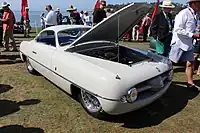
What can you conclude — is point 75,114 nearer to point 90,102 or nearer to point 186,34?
point 90,102

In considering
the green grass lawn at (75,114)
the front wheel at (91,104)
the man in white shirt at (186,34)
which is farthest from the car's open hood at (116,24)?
the green grass lawn at (75,114)

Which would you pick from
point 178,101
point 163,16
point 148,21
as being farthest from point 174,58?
point 148,21

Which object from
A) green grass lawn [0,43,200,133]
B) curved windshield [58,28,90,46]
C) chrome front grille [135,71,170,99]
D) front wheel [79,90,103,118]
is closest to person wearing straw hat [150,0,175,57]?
green grass lawn [0,43,200,133]

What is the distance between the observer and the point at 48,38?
18.5ft

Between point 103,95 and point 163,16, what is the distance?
11.0 feet

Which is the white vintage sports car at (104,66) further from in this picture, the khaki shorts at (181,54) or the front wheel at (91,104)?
the khaki shorts at (181,54)

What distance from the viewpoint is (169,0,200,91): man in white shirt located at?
15.6 ft

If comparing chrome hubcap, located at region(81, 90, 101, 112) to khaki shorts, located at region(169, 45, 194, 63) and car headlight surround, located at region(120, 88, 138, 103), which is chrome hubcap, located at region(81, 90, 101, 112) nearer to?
car headlight surround, located at region(120, 88, 138, 103)

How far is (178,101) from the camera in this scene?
466 cm

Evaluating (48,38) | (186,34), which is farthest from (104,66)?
(48,38)

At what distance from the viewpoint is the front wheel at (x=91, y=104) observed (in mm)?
3782

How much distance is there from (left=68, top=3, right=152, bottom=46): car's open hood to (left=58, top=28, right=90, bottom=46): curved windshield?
53 cm

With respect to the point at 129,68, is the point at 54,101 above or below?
below

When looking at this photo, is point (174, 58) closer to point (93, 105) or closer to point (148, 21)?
point (93, 105)
